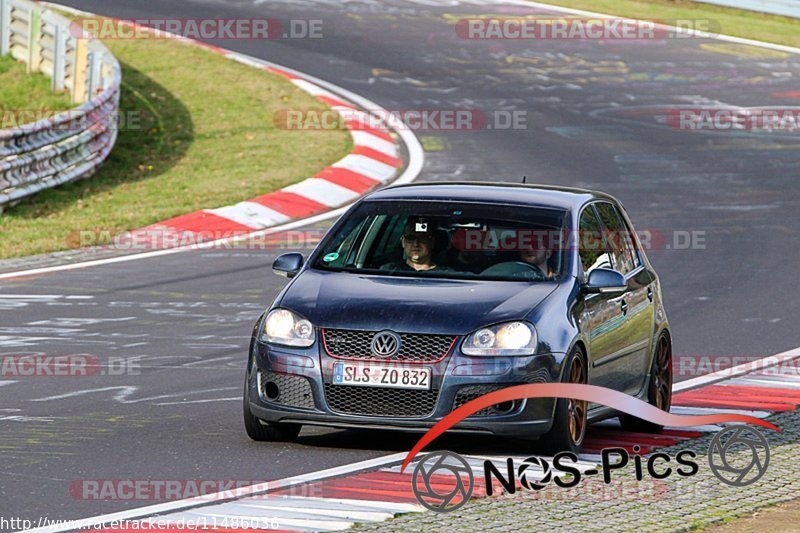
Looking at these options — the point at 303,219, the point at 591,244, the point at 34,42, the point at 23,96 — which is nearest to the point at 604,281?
the point at 591,244

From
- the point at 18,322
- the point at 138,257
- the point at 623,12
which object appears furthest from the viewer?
the point at 623,12

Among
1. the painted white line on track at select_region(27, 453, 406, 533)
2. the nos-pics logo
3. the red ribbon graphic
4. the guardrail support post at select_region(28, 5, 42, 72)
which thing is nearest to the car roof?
the red ribbon graphic

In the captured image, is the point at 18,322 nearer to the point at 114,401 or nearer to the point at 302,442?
the point at 114,401

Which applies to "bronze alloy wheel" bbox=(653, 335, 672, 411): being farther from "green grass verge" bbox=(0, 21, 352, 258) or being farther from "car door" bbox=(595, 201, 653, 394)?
"green grass verge" bbox=(0, 21, 352, 258)

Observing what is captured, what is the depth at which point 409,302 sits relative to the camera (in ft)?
30.3

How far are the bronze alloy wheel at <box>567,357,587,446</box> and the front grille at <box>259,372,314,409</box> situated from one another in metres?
1.41

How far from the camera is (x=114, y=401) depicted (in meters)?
10.8

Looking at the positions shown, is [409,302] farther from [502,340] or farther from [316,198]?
[316,198]

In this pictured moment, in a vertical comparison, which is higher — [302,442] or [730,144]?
[302,442]

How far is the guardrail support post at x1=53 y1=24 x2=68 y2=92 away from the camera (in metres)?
26.3

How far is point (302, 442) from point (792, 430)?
9.74 ft

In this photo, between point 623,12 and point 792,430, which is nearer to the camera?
point 792,430

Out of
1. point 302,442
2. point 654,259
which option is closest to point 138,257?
point 654,259

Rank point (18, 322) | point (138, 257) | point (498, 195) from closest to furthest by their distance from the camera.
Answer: point (498, 195) < point (18, 322) < point (138, 257)
